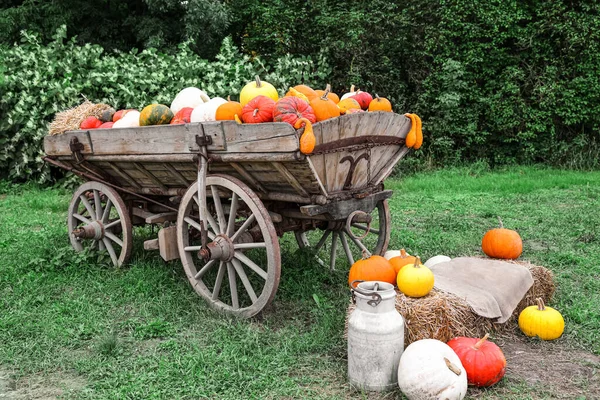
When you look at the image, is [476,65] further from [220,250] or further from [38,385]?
[38,385]

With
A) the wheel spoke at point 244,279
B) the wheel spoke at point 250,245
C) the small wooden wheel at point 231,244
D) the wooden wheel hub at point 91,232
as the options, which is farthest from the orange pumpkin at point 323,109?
the wooden wheel hub at point 91,232

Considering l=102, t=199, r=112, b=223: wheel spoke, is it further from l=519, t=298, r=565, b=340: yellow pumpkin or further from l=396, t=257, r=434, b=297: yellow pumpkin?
l=519, t=298, r=565, b=340: yellow pumpkin

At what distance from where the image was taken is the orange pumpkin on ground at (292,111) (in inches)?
138

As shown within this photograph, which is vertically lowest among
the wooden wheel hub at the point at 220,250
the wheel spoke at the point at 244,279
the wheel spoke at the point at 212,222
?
the wheel spoke at the point at 244,279

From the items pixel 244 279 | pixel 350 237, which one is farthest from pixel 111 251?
pixel 350 237

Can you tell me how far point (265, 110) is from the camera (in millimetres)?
3729

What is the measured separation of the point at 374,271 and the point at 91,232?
114 inches

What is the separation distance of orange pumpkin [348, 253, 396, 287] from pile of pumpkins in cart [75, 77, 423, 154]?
86 centimetres

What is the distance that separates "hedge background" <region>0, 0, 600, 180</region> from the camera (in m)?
9.23

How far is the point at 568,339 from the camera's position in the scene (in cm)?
364

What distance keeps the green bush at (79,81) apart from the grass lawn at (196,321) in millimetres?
2894

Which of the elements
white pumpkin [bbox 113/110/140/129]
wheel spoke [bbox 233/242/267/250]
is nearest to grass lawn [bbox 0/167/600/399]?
wheel spoke [bbox 233/242/267/250]

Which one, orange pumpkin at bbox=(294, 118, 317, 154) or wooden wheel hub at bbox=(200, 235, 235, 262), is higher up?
orange pumpkin at bbox=(294, 118, 317, 154)

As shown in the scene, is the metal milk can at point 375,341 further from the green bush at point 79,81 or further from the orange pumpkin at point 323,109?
the green bush at point 79,81
